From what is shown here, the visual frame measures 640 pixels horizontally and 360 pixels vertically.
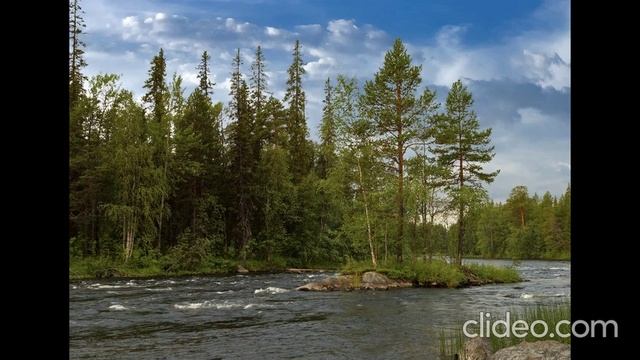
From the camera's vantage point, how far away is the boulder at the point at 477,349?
912 cm

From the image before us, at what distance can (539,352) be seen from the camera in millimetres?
7449

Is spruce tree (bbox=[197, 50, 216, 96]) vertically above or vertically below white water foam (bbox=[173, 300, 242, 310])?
above

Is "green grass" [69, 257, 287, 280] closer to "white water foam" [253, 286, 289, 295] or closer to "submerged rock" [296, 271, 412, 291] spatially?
"white water foam" [253, 286, 289, 295]

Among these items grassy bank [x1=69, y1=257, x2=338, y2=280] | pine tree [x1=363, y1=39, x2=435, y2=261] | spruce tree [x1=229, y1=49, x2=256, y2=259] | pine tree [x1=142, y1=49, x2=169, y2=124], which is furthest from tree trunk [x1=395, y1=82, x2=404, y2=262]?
pine tree [x1=142, y1=49, x2=169, y2=124]

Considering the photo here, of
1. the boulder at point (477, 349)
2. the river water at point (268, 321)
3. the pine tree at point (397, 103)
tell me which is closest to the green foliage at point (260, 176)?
the pine tree at point (397, 103)

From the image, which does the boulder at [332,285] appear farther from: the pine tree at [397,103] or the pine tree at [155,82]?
the pine tree at [155,82]

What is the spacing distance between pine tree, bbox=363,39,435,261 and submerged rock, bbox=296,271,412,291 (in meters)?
7.21

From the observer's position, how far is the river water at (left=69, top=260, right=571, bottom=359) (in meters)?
12.2

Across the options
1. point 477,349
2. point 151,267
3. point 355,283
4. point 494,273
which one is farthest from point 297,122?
point 477,349

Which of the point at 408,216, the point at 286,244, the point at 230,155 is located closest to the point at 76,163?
the point at 230,155

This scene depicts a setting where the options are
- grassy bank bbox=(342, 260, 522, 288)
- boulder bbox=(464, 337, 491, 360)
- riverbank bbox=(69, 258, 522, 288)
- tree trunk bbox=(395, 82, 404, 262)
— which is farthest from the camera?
tree trunk bbox=(395, 82, 404, 262)

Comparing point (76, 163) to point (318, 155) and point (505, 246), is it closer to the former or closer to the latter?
point (318, 155)

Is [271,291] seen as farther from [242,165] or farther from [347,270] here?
[242,165]
